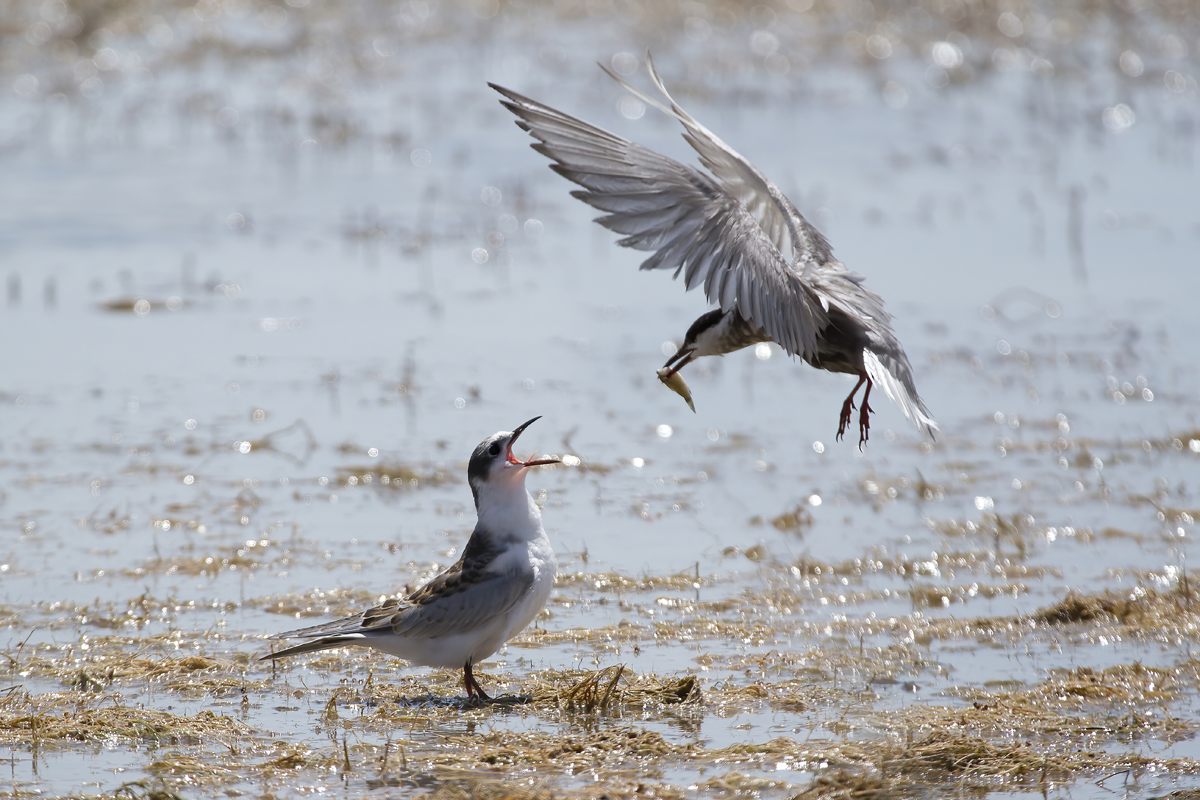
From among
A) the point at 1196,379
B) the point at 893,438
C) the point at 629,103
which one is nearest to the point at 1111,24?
the point at 629,103

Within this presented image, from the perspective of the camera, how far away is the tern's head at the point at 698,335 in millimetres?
7828

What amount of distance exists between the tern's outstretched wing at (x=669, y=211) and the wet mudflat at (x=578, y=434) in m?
1.59

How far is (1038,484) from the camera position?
9.18 meters

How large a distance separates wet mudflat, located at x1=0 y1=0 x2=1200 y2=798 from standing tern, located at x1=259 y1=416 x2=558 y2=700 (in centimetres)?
23

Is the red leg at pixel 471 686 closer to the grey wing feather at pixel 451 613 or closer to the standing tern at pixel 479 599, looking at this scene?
the standing tern at pixel 479 599

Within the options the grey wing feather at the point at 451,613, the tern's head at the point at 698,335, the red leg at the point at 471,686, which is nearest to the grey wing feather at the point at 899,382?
the tern's head at the point at 698,335

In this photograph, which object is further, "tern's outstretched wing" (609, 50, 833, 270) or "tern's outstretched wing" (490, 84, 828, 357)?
"tern's outstretched wing" (609, 50, 833, 270)

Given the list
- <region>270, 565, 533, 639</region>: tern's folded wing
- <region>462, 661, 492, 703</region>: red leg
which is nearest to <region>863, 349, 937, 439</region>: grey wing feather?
<region>270, 565, 533, 639</region>: tern's folded wing

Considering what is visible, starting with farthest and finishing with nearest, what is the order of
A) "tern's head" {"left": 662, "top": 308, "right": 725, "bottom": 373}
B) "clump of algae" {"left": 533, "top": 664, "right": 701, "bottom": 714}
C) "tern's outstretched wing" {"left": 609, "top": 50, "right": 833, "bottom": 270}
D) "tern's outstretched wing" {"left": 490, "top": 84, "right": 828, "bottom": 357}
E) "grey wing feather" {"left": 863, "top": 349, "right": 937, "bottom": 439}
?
"tern's head" {"left": 662, "top": 308, "right": 725, "bottom": 373}, "tern's outstretched wing" {"left": 609, "top": 50, "right": 833, "bottom": 270}, "grey wing feather" {"left": 863, "top": 349, "right": 937, "bottom": 439}, "tern's outstretched wing" {"left": 490, "top": 84, "right": 828, "bottom": 357}, "clump of algae" {"left": 533, "top": 664, "right": 701, "bottom": 714}

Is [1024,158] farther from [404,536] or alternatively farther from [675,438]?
[404,536]

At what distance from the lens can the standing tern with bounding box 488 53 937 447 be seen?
670cm

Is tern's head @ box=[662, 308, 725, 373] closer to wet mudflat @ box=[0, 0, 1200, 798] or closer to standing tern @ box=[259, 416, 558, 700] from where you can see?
wet mudflat @ box=[0, 0, 1200, 798]

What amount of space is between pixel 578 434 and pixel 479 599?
3.59 metres

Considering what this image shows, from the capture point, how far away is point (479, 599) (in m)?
6.48
